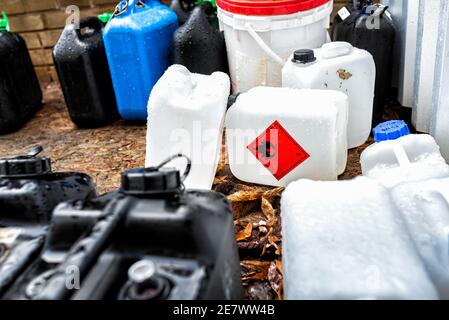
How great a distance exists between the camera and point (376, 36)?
75.0 inches

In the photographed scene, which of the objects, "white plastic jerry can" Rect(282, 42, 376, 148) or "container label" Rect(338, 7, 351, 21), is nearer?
"white plastic jerry can" Rect(282, 42, 376, 148)

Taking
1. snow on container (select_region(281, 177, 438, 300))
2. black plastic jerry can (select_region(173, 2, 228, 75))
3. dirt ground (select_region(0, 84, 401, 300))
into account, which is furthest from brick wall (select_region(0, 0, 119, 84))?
snow on container (select_region(281, 177, 438, 300))

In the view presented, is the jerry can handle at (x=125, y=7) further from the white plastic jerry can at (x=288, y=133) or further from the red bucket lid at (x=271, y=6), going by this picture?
the white plastic jerry can at (x=288, y=133)

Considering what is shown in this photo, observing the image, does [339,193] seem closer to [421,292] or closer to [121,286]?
[421,292]

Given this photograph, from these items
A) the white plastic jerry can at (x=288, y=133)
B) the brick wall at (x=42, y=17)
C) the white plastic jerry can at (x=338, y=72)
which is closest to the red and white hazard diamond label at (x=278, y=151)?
the white plastic jerry can at (x=288, y=133)

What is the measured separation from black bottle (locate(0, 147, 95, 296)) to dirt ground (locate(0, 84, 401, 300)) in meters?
0.53

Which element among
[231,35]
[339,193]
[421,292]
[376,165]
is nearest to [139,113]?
[231,35]

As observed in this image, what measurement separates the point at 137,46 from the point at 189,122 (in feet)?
2.21

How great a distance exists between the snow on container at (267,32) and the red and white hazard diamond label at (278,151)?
1.60ft

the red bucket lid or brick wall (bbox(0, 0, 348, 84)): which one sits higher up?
the red bucket lid

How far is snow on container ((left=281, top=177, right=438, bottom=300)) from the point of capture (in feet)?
2.93

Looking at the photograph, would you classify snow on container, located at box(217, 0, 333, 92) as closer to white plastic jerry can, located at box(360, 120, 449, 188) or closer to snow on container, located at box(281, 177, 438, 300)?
white plastic jerry can, located at box(360, 120, 449, 188)

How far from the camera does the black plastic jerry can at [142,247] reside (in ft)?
2.73

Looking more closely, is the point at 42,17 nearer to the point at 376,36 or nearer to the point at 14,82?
the point at 14,82
